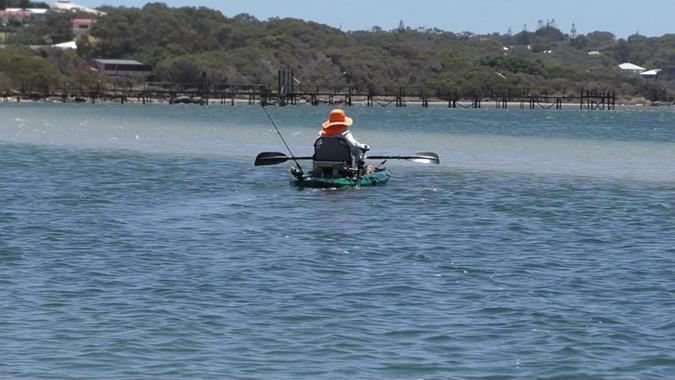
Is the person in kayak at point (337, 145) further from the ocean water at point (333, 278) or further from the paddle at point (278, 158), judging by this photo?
the paddle at point (278, 158)

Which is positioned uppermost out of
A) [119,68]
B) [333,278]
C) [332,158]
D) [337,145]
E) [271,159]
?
[337,145]

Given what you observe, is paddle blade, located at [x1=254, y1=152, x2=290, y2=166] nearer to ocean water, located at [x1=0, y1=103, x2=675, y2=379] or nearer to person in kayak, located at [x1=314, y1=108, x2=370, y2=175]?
ocean water, located at [x1=0, y1=103, x2=675, y2=379]

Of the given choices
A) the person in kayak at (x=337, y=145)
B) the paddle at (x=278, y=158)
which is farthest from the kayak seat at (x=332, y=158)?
the paddle at (x=278, y=158)

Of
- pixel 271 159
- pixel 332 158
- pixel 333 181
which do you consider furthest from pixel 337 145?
pixel 271 159

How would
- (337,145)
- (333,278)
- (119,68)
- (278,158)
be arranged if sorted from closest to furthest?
(333,278)
(337,145)
(278,158)
(119,68)

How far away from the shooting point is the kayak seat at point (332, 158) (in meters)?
31.1

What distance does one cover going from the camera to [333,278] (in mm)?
18875

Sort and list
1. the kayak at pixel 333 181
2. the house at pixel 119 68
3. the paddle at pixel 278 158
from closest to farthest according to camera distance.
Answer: the kayak at pixel 333 181, the paddle at pixel 278 158, the house at pixel 119 68

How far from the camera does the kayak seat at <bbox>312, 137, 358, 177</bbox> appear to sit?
31.1 meters

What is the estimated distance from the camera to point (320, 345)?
1488 centimetres

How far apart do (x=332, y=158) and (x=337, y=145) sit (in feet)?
1.37

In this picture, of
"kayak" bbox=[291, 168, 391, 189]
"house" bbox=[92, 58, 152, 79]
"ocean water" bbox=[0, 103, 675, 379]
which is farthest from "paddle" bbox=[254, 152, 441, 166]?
"house" bbox=[92, 58, 152, 79]

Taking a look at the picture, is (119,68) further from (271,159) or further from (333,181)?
(333,181)

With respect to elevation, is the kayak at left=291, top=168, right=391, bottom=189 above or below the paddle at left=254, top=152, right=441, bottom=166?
below
